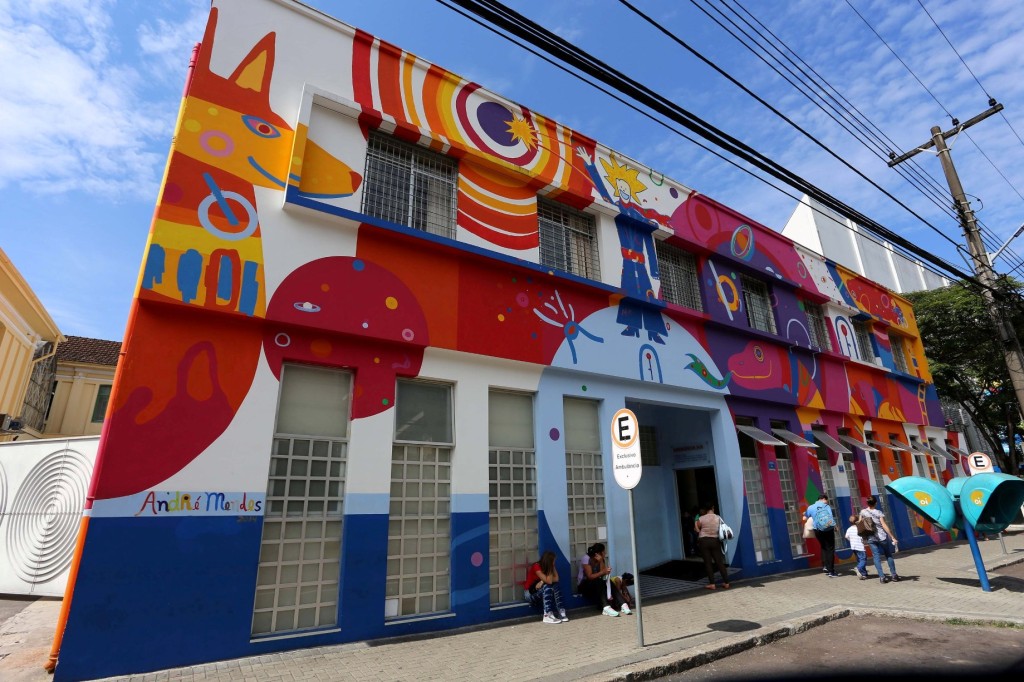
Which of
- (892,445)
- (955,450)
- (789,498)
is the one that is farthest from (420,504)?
(955,450)

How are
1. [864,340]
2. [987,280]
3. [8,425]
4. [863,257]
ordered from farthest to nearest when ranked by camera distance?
[863,257] < [8,425] < [864,340] < [987,280]

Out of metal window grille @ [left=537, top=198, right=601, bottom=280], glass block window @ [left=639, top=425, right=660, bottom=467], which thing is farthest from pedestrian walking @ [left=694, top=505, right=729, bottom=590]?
metal window grille @ [left=537, top=198, right=601, bottom=280]

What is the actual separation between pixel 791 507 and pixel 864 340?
8395 mm

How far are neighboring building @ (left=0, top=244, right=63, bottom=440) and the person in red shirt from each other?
21.0 metres

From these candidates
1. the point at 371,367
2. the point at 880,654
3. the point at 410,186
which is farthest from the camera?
the point at 410,186

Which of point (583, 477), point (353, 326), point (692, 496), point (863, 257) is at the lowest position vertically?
point (692, 496)

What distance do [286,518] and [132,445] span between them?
1.85 meters

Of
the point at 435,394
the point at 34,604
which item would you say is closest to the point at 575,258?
the point at 435,394

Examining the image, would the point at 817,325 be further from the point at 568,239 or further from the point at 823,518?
the point at 568,239

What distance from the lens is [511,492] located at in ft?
26.9

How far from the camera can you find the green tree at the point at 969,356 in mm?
23688

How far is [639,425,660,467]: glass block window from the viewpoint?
13281 millimetres

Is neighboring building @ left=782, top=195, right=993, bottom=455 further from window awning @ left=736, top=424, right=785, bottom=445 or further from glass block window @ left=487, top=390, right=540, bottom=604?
glass block window @ left=487, top=390, right=540, bottom=604

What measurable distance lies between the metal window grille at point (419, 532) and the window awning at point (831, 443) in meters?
11.5
